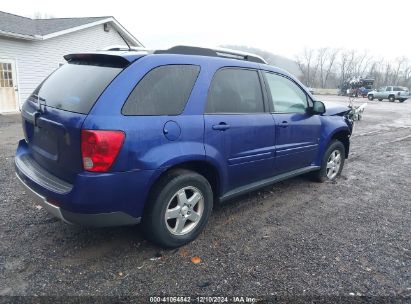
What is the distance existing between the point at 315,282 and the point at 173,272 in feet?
3.99

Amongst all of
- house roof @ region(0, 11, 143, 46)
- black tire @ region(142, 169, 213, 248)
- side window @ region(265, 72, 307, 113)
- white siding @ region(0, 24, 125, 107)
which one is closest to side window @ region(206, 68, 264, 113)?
side window @ region(265, 72, 307, 113)

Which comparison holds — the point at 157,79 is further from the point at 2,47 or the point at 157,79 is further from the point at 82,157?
the point at 2,47

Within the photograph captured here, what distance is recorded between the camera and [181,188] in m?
3.05

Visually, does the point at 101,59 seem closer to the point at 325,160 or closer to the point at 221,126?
the point at 221,126

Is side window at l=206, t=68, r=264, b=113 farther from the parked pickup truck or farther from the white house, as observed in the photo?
the parked pickup truck

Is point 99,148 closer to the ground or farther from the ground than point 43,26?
closer to the ground

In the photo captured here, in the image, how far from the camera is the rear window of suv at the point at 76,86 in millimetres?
2692

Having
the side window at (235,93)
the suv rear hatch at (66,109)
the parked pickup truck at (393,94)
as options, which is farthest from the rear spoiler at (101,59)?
the parked pickup truck at (393,94)

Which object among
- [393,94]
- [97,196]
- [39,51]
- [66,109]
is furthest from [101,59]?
[393,94]

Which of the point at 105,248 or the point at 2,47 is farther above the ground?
the point at 2,47

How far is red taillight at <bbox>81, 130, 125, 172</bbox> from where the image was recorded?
2.50 metres

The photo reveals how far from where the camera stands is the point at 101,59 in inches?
119

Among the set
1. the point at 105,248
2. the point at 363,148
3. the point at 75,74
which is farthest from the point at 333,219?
the point at 363,148

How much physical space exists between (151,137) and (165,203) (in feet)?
2.08
